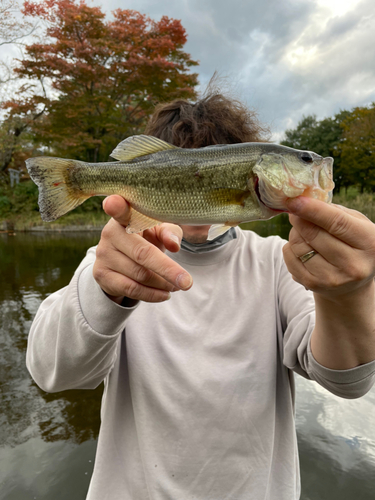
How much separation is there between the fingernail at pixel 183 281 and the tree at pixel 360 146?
97.5 feet

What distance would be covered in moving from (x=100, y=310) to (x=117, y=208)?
22.1 inches

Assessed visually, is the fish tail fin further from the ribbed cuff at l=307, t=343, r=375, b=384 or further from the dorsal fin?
the ribbed cuff at l=307, t=343, r=375, b=384

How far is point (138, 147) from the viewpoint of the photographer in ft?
5.28

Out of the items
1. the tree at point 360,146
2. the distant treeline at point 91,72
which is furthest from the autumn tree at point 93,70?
the tree at point 360,146

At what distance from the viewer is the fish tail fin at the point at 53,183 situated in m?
1.61

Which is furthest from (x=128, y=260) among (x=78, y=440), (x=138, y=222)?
(x=78, y=440)

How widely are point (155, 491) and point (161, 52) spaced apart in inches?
900

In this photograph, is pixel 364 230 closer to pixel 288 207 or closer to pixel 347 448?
pixel 288 207

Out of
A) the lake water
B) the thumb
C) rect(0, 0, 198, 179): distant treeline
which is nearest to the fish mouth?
the thumb

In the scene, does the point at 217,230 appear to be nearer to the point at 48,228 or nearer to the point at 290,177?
the point at 290,177

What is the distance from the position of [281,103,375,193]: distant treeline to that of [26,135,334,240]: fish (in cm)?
2935

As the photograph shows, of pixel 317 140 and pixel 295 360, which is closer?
pixel 295 360

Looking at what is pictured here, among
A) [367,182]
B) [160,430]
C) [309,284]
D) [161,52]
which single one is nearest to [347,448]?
[160,430]

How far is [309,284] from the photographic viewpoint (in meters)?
1.31
